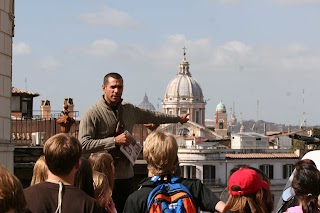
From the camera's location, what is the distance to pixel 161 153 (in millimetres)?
6250

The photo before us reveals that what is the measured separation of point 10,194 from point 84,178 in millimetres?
1710

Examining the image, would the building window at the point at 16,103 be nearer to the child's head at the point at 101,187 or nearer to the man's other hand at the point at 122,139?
the man's other hand at the point at 122,139

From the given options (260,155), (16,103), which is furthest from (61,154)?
(260,155)

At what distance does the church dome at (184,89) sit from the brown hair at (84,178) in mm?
174096

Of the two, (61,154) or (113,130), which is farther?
(113,130)

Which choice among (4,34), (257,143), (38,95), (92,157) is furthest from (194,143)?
(92,157)

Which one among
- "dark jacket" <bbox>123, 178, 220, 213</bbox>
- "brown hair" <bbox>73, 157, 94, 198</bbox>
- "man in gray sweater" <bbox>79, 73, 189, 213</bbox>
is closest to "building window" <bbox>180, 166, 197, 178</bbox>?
"man in gray sweater" <bbox>79, 73, 189, 213</bbox>

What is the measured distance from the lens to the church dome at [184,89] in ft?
596

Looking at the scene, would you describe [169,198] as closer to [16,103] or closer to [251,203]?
[251,203]

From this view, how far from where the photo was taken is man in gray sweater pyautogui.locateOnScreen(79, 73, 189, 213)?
7.86 meters

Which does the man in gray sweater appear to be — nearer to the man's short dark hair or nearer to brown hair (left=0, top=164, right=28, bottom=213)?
the man's short dark hair

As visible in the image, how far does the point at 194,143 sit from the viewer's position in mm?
97938

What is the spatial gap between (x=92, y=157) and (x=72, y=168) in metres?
1.20

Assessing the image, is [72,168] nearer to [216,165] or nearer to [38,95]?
[38,95]
